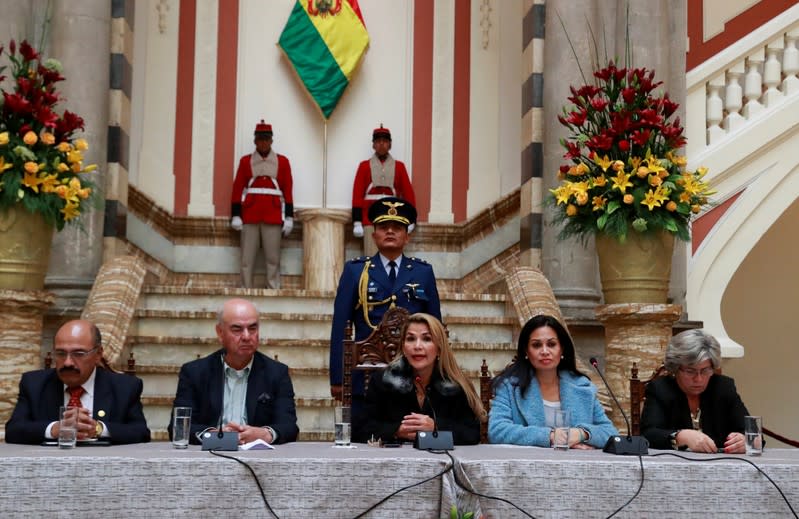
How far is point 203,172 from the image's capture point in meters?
9.28

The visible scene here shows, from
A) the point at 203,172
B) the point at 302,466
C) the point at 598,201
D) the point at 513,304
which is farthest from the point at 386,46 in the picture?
the point at 302,466

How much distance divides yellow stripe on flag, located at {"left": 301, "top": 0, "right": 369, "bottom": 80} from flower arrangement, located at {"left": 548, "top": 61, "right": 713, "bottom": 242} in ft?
13.3

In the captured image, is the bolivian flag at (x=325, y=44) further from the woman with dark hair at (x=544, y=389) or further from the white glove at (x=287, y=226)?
the woman with dark hair at (x=544, y=389)

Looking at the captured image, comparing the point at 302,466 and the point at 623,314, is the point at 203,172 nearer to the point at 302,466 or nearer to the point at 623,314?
the point at 623,314

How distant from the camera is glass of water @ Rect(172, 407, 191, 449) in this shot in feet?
10.3

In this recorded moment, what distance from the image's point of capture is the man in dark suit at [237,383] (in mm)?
3832

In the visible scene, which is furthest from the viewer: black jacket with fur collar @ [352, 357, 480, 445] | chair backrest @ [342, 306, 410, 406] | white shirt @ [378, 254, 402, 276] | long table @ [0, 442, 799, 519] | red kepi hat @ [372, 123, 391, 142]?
red kepi hat @ [372, 123, 391, 142]

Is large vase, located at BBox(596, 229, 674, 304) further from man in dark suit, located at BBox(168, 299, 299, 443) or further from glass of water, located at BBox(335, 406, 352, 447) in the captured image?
glass of water, located at BBox(335, 406, 352, 447)

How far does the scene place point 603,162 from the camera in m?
5.45

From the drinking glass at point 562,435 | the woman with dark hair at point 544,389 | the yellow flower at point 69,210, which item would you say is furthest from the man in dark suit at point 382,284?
the drinking glass at point 562,435

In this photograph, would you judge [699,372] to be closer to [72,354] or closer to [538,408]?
[538,408]

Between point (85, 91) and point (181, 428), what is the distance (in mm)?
4452

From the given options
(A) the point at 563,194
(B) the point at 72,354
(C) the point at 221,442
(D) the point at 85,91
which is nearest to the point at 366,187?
(D) the point at 85,91

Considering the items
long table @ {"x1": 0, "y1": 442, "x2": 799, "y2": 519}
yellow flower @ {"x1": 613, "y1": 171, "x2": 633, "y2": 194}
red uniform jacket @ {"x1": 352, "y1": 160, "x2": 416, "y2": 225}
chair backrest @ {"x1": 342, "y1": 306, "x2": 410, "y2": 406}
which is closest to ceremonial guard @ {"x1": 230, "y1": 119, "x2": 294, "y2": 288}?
red uniform jacket @ {"x1": 352, "y1": 160, "x2": 416, "y2": 225}
